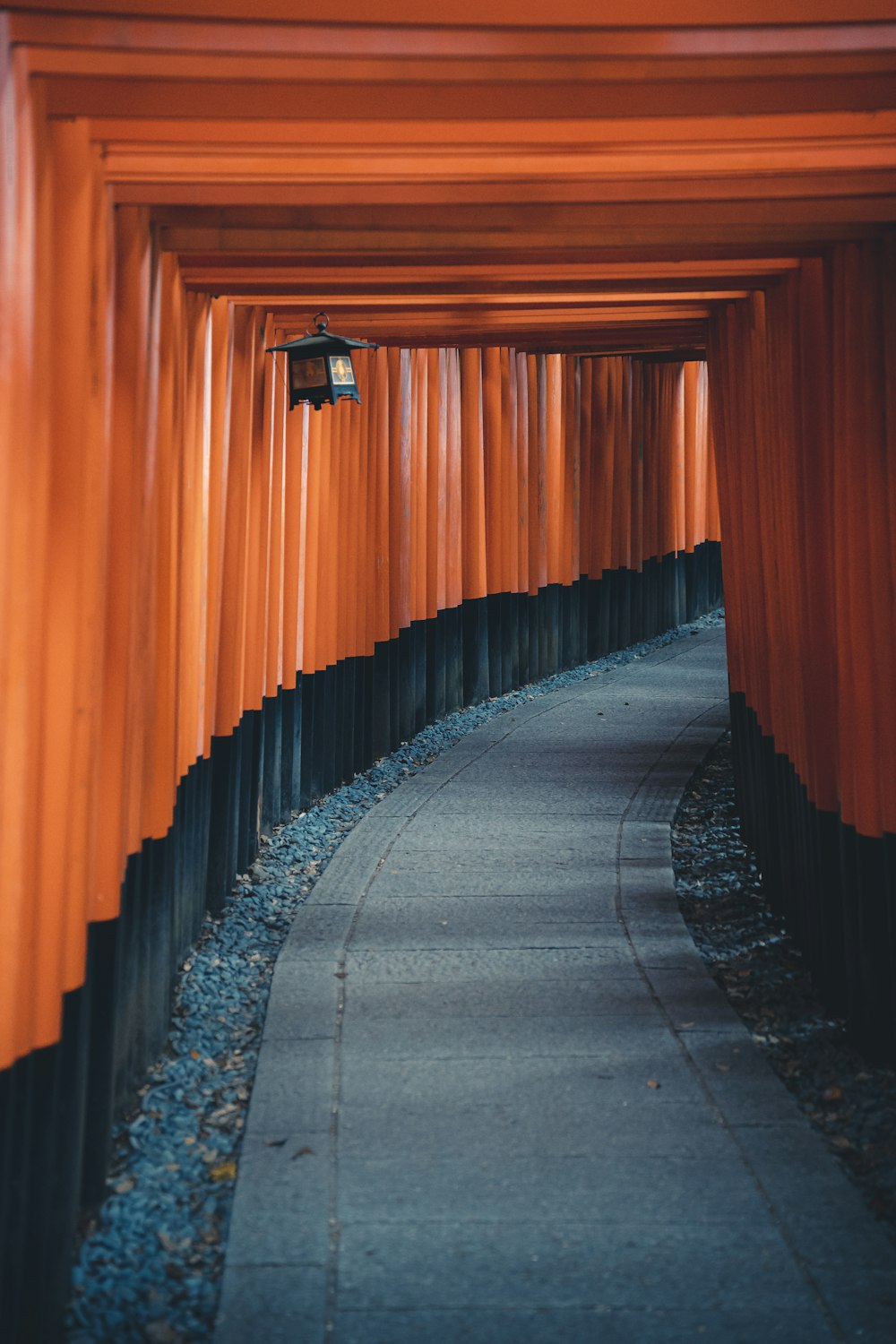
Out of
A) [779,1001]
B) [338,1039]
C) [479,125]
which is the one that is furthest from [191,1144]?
[479,125]

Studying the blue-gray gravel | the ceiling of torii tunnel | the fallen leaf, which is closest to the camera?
the ceiling of torii tunnel

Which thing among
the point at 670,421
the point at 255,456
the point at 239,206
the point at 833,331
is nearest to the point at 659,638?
the point at 670,421

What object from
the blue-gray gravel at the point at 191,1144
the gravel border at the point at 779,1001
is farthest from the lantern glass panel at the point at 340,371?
the gravel border at the point at 779,1001

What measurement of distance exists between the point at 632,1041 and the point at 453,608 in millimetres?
7423

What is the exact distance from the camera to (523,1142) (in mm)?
4203

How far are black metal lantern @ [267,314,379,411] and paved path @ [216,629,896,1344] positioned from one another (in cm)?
231

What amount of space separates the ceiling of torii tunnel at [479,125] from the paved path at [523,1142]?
2.64 metres

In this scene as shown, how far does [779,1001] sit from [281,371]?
4221mm

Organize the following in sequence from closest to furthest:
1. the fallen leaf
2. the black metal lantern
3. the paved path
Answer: the paved path < the fallen leaf < the black metal lantern

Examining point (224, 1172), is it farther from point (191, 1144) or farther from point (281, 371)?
point (281, 371)

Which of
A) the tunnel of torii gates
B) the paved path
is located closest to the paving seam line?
the paved path

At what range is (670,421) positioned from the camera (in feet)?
56.6

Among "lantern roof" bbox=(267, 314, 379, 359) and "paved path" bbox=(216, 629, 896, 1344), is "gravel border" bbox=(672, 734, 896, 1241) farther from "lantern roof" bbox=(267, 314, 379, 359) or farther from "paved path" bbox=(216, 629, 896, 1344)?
"lantern roof" bbox=(267, 314, 379, 359)

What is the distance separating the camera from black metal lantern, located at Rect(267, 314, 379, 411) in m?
6.43
